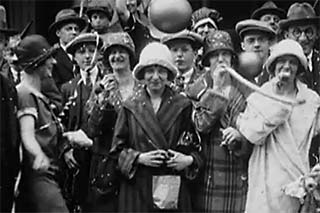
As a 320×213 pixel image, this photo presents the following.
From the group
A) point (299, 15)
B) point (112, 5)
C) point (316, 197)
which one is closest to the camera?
point (316, 197)

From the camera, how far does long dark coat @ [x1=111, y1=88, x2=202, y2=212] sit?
895cm

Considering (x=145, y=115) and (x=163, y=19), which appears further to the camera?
(x=163, y=19)

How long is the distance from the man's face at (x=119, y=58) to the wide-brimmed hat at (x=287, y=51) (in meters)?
0.98

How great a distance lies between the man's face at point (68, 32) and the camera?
10250mm

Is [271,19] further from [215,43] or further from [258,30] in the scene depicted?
[215,43]

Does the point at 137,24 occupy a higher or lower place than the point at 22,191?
higher

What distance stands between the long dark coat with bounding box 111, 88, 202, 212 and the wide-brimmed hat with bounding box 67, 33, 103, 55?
771mm

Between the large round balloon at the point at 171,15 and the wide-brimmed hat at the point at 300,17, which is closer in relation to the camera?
the wide-brimmed hat at the point at 300,17

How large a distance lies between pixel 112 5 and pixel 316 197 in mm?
2441

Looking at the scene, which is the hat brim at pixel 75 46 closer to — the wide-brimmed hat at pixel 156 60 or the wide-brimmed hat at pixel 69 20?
the wide-brimmed hat at pixel 69 20

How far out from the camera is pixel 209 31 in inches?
390

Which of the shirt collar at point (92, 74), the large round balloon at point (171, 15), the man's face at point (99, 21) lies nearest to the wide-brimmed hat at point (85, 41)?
the shirt collar at point (92, 74)

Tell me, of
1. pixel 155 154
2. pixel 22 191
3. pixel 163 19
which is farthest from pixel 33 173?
pixel 163 19

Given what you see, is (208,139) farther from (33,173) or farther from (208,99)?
(33,173)
